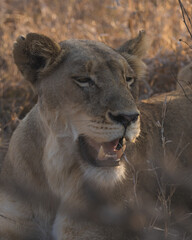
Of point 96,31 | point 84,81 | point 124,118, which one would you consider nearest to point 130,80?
point 84,81

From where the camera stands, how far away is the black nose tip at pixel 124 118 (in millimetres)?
2404

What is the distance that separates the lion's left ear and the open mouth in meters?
0.70

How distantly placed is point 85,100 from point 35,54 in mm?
420

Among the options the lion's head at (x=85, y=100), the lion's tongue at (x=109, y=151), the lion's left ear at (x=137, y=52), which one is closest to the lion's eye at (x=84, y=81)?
the lion's head at (x=85, y=100)

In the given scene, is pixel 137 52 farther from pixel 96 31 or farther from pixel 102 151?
pixel 96 31

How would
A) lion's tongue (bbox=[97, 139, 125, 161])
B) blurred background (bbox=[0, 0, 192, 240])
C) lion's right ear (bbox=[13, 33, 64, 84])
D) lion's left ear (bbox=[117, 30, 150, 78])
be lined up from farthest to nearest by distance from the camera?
blurred background (bbox=[0, 0, 192, 240])
lion's left ear (bbox=[117, 30, 150, 78])
lion's right ear (bbox=[13, 33, 64, 84])
lion's tongue (bbox=[97, 139, 125, 161])

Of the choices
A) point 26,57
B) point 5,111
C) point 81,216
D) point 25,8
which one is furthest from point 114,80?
point 25,8

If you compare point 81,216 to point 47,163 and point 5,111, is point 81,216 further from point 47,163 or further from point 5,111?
point 5,111

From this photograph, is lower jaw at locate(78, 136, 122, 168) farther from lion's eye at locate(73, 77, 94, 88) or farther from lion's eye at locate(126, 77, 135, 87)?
lion's eye at locate(126, 77, 135, 87)

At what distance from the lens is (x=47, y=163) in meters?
2.85

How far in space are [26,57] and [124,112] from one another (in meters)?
0.73

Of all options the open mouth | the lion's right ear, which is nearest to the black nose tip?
the open mouth

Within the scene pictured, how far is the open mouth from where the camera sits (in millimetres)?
2537

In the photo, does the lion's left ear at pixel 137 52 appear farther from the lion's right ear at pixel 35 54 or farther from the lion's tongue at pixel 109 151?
the lion's tongue at pixel 109 151
